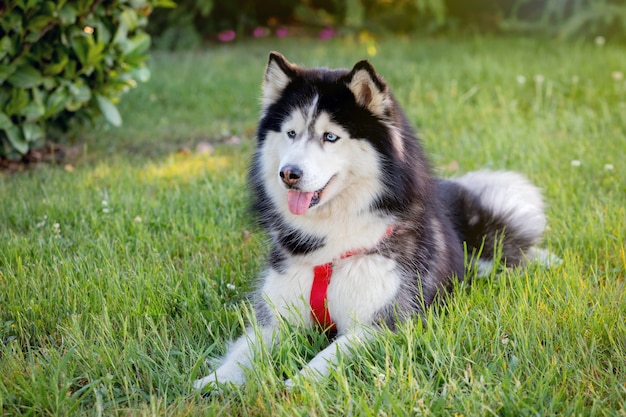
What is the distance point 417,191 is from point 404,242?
229mm

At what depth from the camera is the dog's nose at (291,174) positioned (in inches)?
104

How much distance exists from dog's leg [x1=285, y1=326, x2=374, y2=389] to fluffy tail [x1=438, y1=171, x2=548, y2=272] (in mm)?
1008

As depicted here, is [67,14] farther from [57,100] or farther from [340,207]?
[340,207]

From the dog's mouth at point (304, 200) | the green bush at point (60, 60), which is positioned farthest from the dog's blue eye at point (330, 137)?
the green bush at point (60, 60)

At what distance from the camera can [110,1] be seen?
522cm

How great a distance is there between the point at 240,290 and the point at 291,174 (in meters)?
0.97

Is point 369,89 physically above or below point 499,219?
above

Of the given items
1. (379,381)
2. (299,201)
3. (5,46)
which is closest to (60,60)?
(5,46)

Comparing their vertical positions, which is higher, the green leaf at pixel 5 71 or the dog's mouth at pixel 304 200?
the dog's mouth at pixel 304 200

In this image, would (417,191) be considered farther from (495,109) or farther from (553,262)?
(495,109)

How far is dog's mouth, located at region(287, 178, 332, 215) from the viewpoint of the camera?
9.11 ft

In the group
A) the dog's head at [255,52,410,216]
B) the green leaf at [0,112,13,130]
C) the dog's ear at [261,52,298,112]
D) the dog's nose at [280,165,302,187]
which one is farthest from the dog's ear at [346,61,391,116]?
the green leaf at [0,112,13,130]

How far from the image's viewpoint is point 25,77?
485cm

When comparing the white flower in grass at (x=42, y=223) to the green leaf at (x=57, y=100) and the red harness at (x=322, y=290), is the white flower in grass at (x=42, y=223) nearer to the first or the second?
the green leaf at (x=57, y=100)
